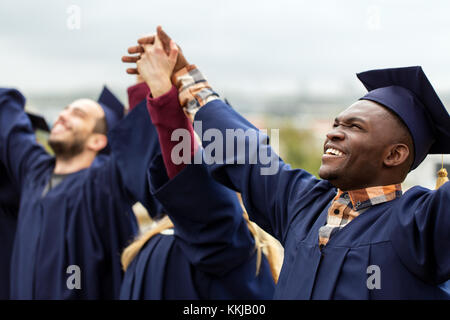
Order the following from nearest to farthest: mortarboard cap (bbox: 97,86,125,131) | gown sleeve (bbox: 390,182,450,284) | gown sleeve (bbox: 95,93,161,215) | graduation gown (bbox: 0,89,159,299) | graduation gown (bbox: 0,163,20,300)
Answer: gown sleeve (bbox: 390,182,450,284), gown sleeve (bbox: 95,93,161,215), graduation gown (bbox: 0,89,159,299), mortarboard cap (bbox: 97,86,125,131), graduation gown (bbox: 0,163,20,300)

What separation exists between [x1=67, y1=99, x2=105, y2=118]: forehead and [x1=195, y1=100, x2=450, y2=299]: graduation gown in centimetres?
250

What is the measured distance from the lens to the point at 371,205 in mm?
1929

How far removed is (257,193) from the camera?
2.27m

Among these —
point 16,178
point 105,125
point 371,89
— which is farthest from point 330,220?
point 16,178

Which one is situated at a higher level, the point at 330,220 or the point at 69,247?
A: the point at 330,220

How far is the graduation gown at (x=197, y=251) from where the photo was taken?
284cm

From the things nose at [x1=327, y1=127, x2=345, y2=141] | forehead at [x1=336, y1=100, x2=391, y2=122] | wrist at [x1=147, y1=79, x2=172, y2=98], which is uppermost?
wrist at [x1=147, y1=79, x2=172, y2=98]

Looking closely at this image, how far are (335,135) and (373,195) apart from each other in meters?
0.23

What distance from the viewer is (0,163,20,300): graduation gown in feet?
15.1

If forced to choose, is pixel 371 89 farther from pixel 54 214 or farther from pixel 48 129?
pixel 48 129

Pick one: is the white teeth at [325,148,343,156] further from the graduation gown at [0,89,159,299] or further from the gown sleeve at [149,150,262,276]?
the graduation gown at [0,89,159,299]

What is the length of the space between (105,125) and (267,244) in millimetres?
1823

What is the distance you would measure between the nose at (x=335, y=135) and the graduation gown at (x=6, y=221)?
3.45 meters

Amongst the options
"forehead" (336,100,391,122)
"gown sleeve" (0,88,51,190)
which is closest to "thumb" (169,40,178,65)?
"forehead" (336,100,391,122)
